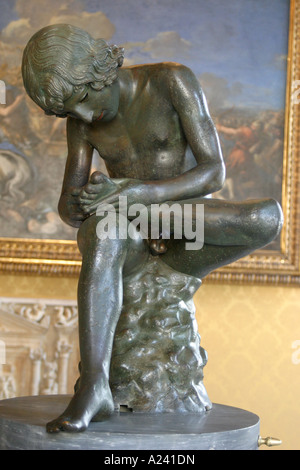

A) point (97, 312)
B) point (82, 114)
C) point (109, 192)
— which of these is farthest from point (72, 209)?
point (97, 312)

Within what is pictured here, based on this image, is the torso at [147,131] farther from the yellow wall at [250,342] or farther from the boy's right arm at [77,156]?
the yellow wall at [250,342]

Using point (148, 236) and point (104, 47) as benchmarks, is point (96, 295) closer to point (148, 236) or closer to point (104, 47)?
point (148, 236)

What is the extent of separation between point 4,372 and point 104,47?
8.56ft

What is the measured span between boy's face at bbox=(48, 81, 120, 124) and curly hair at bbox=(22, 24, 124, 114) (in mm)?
25

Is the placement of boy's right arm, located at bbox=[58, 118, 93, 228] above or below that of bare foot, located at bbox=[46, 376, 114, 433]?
above

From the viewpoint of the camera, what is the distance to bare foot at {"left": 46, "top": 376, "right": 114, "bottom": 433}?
175cm

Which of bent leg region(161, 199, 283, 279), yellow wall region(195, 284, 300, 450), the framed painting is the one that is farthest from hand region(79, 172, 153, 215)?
yellow wall region(195, 284, 300, 450)

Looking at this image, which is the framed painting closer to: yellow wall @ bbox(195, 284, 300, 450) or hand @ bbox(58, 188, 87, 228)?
yellow wall @ bbox(195, 284, 300, 450)

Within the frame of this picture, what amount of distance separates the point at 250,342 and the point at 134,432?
2.68 m

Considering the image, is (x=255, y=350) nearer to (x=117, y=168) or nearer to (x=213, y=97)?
(x=213, y=97)

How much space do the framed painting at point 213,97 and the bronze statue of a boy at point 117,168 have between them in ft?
6.12

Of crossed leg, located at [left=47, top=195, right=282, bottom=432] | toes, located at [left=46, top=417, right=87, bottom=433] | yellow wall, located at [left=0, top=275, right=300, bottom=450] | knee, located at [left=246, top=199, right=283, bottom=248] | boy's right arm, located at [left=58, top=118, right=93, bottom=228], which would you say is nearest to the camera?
toes, located at [left=46, top=417, right=87, bottom=433]

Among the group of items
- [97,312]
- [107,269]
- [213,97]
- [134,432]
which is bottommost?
[134,432]

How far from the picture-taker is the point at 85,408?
5.96 ft
